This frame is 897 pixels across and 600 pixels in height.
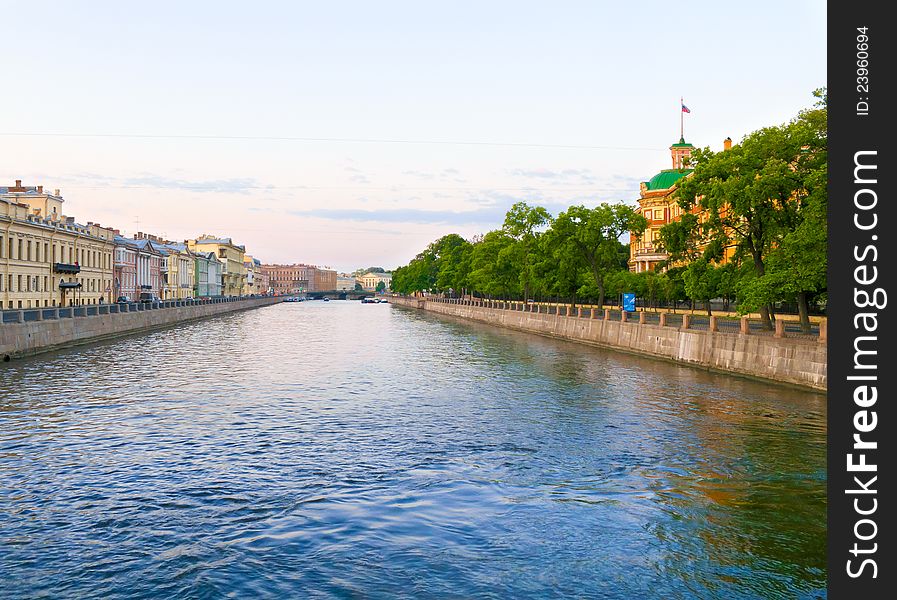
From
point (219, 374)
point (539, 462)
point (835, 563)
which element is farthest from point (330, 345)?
point (835, 563)

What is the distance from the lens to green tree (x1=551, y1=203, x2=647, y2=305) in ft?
209

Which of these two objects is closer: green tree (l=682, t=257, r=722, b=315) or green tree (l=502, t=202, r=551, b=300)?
green tree (l=682, t=257, r=722, b=315)

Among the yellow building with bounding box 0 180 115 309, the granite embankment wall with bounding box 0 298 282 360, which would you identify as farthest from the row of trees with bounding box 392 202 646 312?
the yellow building with bounding box 0 180 115 309

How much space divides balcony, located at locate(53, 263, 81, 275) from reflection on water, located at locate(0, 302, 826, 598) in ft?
166

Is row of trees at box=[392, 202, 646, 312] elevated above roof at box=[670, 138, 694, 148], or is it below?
below

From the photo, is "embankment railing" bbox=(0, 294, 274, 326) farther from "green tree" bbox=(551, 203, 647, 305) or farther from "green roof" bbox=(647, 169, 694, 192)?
"green roof" bbox=(647, 169, 694, 192)

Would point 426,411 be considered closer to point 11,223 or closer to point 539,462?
point 539,462

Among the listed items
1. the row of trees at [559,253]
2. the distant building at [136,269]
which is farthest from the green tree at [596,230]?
the distant building at [136,269]

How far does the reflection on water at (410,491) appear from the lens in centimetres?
1073

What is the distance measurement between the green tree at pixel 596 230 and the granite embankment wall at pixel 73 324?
38.9 metres

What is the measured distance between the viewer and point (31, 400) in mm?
26203

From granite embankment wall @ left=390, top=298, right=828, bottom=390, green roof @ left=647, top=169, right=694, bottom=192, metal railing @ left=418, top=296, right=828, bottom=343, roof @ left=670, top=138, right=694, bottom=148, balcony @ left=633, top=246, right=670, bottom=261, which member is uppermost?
roof @ left=670, top=138, right=694, bottom=148

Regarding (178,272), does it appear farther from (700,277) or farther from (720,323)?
(720,323)

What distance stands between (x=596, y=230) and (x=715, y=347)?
28757 millimetres
